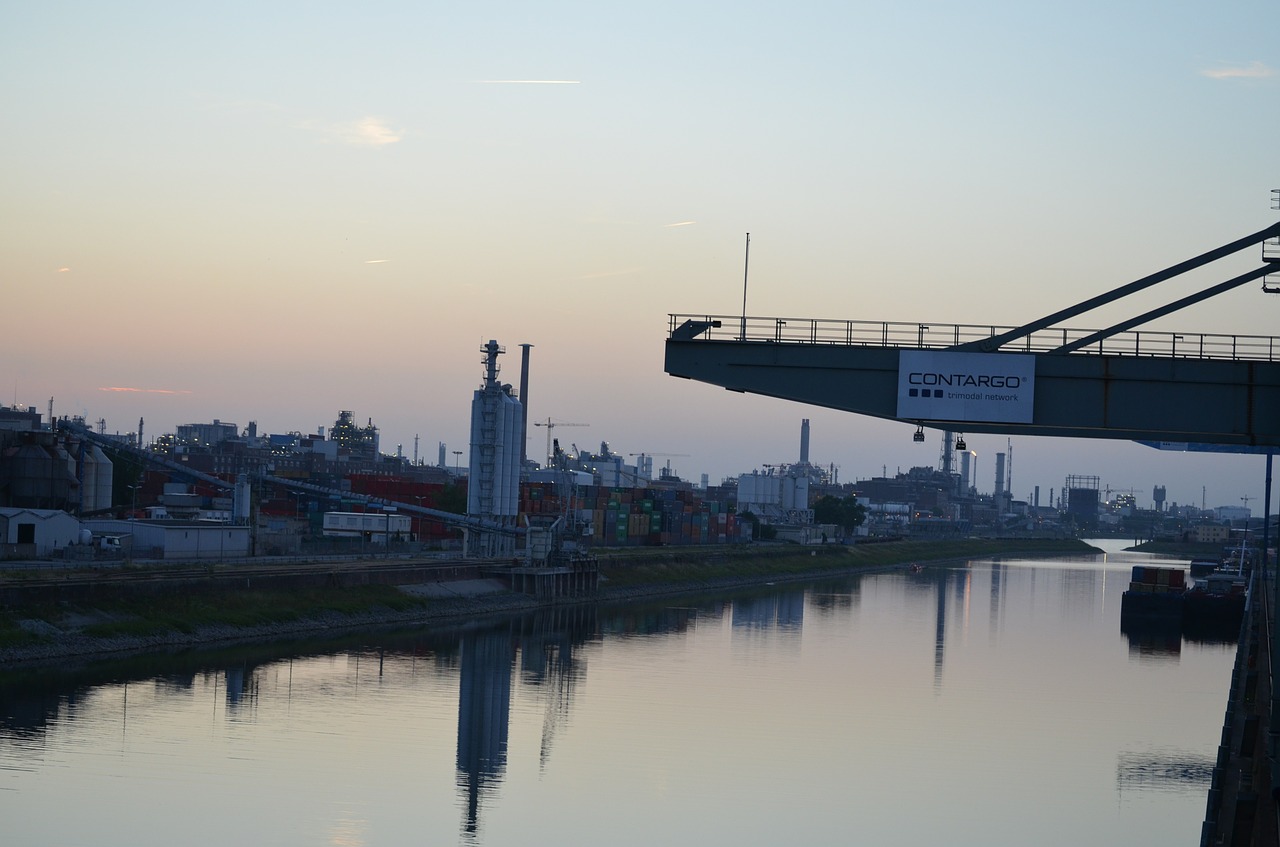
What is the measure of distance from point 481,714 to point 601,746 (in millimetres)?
6590

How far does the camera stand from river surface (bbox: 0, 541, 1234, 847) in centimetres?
3194

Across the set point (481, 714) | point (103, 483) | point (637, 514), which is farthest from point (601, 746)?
point (637, 514)

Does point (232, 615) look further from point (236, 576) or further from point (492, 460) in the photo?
point (492, 460)

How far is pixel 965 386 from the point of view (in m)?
28.4

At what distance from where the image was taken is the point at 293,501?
432 feet

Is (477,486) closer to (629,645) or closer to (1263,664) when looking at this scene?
(629,645)

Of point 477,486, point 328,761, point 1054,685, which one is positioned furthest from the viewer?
point 477,486

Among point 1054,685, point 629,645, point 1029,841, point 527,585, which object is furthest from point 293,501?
point 1029,841

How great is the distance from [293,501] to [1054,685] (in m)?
87.2

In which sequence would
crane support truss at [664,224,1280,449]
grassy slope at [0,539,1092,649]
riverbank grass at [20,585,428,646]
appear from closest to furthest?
crane support truss at [664,224,1280,449], grassy slope at [0,539,1092,649], riverbank grass at [20,585,428,646]

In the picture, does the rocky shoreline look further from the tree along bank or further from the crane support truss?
the crane support truss

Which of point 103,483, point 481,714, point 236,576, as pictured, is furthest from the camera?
point 103,483

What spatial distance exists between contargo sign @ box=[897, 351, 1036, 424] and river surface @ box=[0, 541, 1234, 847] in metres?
10.3

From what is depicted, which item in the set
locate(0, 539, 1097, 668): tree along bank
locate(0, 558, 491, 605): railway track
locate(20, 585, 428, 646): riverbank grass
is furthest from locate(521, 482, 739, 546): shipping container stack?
locate(20, 585, 428, 646): riverbank grass
